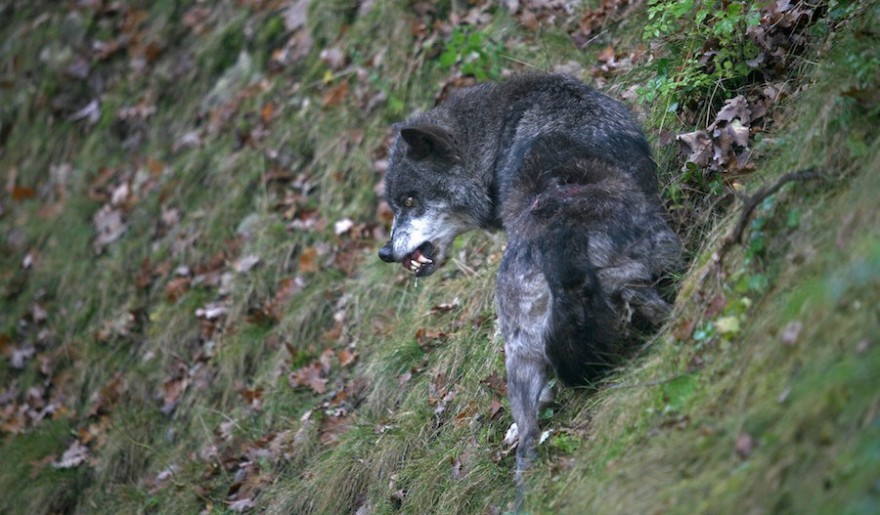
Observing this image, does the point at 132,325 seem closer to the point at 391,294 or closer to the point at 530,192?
the point at 391,294

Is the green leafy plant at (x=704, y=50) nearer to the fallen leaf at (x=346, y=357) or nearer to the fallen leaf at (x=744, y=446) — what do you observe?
the fallen leaf at (x=744, y=446)

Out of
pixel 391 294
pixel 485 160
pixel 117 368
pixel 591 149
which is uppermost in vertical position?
pixel 591 149

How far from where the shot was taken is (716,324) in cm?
435

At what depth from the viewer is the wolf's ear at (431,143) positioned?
6266mm

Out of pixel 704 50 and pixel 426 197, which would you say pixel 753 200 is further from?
pixel 426 197

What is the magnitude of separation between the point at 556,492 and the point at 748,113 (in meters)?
2.63

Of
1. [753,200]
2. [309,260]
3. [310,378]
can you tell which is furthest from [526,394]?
[309,260]

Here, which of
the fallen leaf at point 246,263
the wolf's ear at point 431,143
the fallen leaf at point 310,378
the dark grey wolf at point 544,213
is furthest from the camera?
the fallen leaf at point 246,263

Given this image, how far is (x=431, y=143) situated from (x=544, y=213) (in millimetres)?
1443

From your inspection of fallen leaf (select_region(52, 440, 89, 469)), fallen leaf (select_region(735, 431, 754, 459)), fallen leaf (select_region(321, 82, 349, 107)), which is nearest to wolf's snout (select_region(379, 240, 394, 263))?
fallen leaf (select_region(735, 431, 754, 459))

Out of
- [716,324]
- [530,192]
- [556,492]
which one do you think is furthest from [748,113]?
[556,492]

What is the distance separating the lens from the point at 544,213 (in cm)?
516

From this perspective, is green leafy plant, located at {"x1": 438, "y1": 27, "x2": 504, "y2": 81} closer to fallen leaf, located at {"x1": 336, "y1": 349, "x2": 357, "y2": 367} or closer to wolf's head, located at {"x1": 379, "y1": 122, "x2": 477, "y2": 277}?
wolf's head, located at {"x1": 379, "y1": 122, "x2": 477, "y2": 277}

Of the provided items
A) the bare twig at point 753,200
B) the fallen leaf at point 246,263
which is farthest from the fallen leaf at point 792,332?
the fallen leaf at point 246,263
